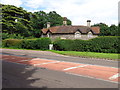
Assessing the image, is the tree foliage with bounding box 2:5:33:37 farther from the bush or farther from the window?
the window

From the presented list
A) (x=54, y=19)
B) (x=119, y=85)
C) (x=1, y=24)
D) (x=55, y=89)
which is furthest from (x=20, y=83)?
(x=54, y=19)

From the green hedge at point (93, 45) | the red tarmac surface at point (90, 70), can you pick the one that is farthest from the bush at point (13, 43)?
the red tarmac surface at point (90, 70)

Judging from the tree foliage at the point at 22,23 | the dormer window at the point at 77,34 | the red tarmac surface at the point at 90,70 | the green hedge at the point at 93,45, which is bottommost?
the red tarmac surface at the point at 90,70

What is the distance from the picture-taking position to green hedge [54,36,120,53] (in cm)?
2070

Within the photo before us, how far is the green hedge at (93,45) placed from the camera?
815 inches

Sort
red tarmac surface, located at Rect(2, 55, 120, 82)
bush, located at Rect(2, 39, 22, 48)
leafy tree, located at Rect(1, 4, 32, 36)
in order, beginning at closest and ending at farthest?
red tarmac surface, located at Rect(2, 55, 120, 82), bush, located at Rect(2, 39, 22, 48), leafy tree, located at Rect(1, 4, 32, 36)

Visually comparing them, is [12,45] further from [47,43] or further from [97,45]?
[97,45]

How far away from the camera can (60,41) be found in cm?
2597

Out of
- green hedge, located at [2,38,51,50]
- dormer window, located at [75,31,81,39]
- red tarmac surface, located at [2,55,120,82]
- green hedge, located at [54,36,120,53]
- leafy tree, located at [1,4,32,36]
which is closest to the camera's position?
red tarmac surface, located at [2,55,120,82]

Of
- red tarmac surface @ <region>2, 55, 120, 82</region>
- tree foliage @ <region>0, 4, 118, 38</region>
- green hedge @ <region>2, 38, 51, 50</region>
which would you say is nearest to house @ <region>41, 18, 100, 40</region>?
tree foliage @ <region>0, 4, 118, 38</region>

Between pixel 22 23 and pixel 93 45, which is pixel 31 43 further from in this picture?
pixel 22 23

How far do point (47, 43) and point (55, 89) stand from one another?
22.2 meters

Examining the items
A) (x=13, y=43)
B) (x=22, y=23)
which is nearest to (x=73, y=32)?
(x=13, y=43)

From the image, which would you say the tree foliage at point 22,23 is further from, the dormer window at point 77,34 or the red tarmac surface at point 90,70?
the red tarmac surface at point 90,70
